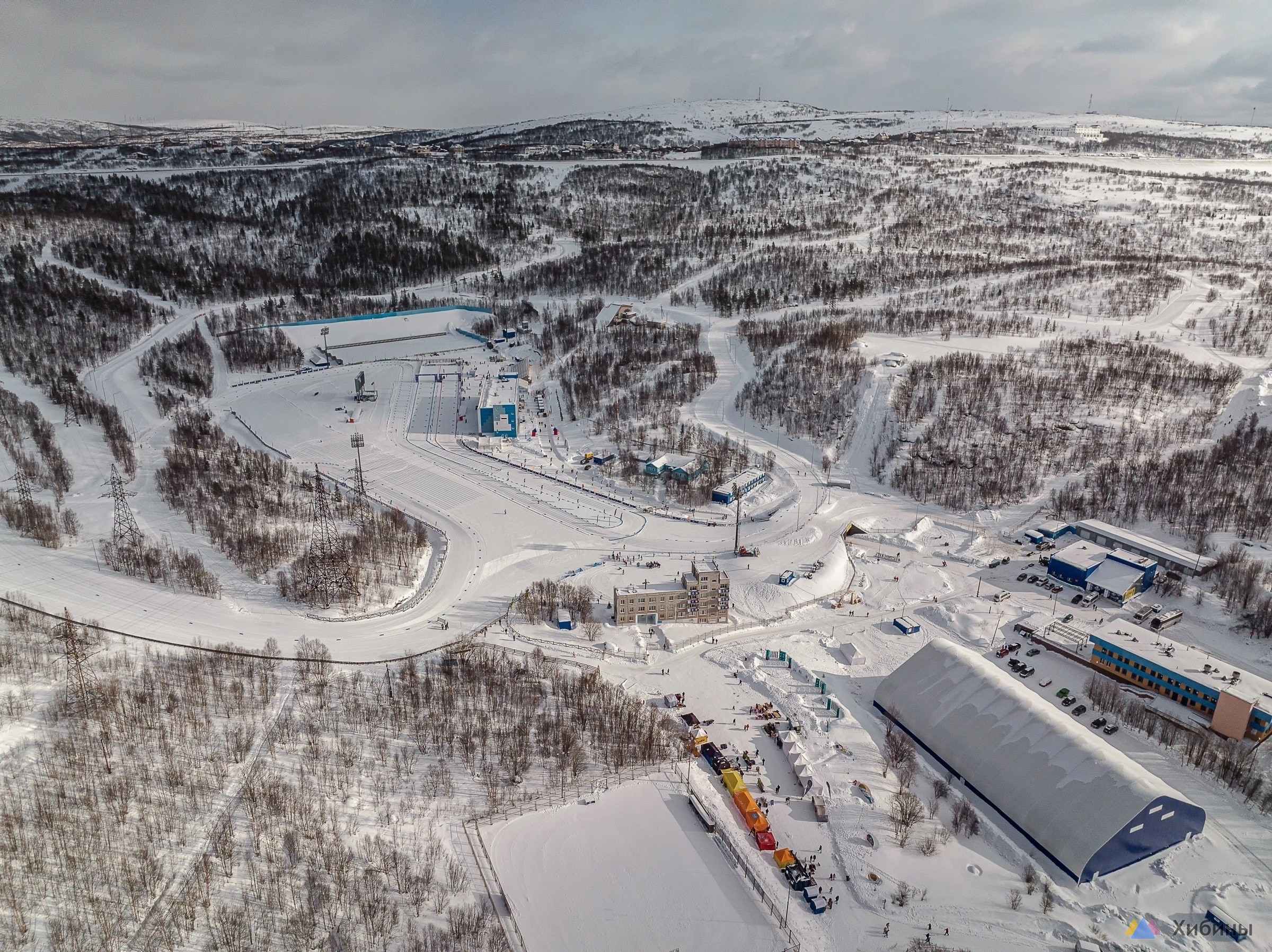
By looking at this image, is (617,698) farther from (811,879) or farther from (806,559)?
(806,559)

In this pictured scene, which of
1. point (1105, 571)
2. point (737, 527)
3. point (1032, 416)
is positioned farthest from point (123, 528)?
point (1032, 416)

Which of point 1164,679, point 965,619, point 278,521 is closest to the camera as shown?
point 1164,679

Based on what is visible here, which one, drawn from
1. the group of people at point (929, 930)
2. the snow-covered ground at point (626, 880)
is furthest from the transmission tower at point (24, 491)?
the group of people at point (929, 930)

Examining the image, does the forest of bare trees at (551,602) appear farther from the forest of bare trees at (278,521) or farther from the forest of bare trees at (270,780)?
the forest of bare trees at (278,521)

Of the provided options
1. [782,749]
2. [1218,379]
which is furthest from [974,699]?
[1218,379]

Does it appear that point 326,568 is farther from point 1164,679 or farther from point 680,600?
point 1164,679

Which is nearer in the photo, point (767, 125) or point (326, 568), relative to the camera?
point (326, 568)

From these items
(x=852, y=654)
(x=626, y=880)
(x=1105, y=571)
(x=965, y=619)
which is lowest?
(x=626, y=880)
